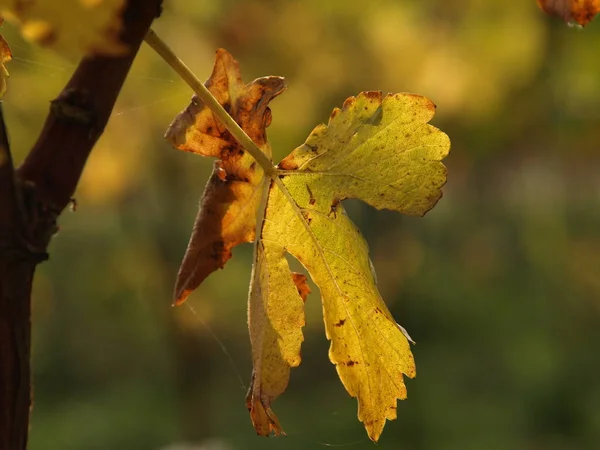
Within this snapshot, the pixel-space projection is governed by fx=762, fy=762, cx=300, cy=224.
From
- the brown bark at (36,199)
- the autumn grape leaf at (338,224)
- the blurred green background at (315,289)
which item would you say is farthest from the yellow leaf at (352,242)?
the blurred green background at (315,289)

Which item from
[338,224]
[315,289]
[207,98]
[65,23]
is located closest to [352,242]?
[338,224]

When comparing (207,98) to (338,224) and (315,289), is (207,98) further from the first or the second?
(315,289)

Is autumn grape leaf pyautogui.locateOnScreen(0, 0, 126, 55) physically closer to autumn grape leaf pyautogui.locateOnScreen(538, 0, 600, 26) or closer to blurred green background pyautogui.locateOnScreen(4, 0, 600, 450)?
autumn grape leaf pyautogui.locateOnScreen(538, 0, 600, 26)

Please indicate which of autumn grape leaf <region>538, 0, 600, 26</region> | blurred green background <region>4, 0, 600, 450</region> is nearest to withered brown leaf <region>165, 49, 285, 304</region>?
autumn grape leaf <region>538, 0, 600, 26</region>

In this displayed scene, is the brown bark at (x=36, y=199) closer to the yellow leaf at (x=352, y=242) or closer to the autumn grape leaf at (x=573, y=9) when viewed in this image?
the yellow leaf at (x=352, y=242)

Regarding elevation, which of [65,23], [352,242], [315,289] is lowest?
[315,289]

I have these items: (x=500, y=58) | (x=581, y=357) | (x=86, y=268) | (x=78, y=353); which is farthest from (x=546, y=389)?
(x=86, y=268)
